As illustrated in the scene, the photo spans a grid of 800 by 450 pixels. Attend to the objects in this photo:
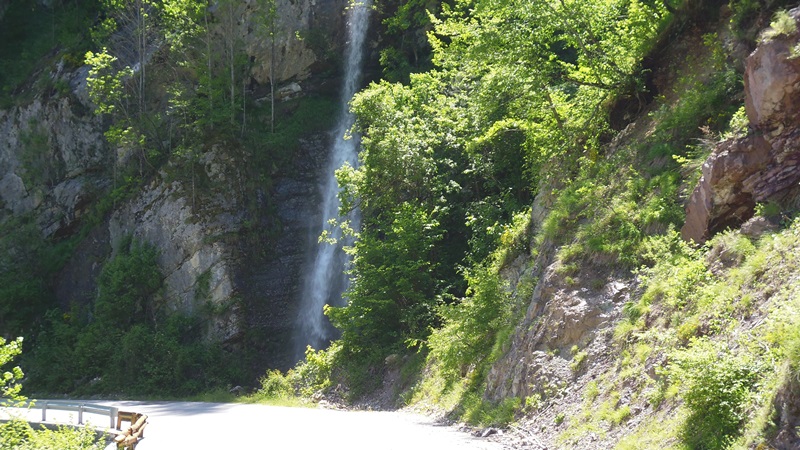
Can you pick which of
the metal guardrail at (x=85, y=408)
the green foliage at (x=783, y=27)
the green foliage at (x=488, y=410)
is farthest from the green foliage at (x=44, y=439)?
the green foliage at (x=783, y=27)

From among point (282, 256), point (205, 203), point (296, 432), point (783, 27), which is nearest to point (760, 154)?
point (783, 27)

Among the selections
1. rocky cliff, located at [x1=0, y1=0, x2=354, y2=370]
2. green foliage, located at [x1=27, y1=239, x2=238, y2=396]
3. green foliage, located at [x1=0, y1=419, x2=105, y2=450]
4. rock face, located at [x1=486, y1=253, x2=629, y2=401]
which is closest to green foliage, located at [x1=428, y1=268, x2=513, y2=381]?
rock face, located at [x1=486, y1=253, x2=629, y2=401]

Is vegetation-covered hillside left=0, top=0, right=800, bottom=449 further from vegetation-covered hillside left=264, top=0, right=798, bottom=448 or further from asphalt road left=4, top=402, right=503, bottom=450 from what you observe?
asphalt road left=4, top=402, right=503, bottom=450

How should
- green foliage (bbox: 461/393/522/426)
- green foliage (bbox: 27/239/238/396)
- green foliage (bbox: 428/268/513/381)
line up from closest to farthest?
1. green foliage (bbox: 461/393/522/426)
2. green foliage (bbox: 428/268/513/381)
3. green foliage (bbox: 27/239/238/396)

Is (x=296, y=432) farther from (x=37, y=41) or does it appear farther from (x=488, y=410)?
(x=37, y=41)

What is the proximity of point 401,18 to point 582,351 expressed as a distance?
82.2 feet

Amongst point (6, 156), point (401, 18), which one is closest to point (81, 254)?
point (6, 156)

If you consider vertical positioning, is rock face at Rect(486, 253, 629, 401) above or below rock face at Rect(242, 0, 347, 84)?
below

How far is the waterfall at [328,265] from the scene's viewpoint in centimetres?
2828

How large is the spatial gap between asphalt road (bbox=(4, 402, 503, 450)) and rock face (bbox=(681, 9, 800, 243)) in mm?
4443

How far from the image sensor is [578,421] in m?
10.1

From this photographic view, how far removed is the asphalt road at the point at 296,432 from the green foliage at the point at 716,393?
140 inches

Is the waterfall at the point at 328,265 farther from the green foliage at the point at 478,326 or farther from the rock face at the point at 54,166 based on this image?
the rock face at the point at 54,166

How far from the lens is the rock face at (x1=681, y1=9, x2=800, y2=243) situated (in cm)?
955
